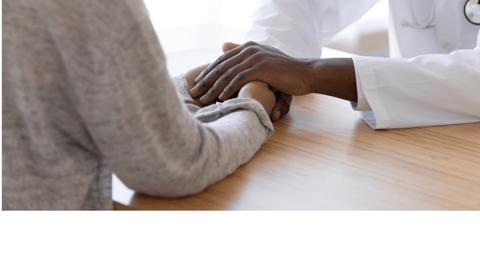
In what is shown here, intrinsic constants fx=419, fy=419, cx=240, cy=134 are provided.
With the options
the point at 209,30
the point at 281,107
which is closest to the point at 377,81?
the point at 281,107

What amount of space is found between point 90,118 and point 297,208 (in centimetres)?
25

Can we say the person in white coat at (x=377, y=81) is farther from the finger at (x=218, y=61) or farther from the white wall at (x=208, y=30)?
the white wall at (x=208, y=30)

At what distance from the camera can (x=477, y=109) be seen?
0.77 metres

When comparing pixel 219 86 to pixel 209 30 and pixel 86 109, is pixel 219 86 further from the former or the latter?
pixel 209 30

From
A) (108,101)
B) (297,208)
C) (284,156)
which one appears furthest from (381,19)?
(108,101)

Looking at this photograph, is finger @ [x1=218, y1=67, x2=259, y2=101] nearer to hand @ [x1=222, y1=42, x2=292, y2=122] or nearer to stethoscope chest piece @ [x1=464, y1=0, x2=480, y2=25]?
hand @ [x1=222, y1=42, x2=292, y2=122]

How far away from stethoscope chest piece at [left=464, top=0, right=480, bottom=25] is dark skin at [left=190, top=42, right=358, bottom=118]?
0.46 metres

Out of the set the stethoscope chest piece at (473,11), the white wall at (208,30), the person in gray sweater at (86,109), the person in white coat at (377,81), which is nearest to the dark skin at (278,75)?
the person in white coat at (377,81)

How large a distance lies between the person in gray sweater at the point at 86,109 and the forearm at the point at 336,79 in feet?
1.27

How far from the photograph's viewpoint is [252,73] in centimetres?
75

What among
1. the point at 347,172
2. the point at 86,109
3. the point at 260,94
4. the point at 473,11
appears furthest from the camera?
the point at 473,11

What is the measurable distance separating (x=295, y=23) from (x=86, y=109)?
77 centimetres

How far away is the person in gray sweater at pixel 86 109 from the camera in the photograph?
1.18 feet

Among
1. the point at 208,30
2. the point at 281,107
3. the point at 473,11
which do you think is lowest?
the point at 208,30
